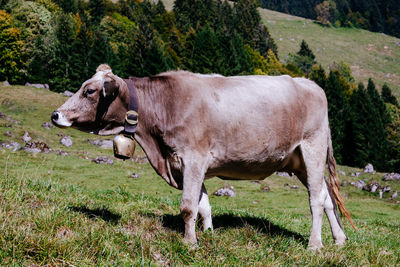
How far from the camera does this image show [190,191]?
4949mm

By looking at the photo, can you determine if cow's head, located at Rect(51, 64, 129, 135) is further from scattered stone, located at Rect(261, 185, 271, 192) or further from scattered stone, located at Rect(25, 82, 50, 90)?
scattered stone, located at Rect(25, 82, 50, 90)

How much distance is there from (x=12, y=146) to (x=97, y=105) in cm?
2488

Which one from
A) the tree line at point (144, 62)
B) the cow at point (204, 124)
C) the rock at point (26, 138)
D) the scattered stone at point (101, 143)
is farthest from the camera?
the tree line at point (144, 62)

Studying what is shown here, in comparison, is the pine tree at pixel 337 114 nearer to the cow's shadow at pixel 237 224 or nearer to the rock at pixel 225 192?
the rock at pixel 225 192

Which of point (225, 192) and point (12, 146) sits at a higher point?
point (225, 192)

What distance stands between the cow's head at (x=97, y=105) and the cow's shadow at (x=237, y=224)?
193cm

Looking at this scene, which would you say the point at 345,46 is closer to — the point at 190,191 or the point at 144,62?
the point at 144,62

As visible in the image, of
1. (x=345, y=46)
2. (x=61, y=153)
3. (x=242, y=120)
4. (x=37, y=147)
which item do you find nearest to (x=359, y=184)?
(x=61, y=153)

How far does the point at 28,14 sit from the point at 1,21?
42.4ft

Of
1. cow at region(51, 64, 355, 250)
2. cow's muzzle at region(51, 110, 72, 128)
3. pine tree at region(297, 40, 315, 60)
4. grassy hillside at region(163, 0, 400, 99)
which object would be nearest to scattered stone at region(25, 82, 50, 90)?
cow at region(51, 64, 355, 250)

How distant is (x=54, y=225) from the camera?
4434mm

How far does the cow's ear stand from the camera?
16.4 ft

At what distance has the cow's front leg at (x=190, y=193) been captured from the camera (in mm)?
4910

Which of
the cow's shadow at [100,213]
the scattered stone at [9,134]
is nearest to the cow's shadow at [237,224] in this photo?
the cow's shadow at [100,213]
